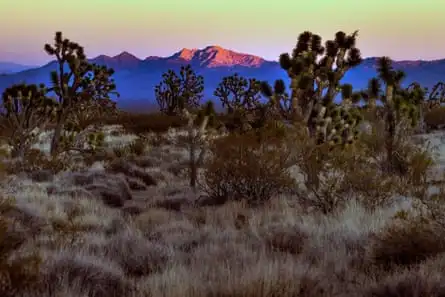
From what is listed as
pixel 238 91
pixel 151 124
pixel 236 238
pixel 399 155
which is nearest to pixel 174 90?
pixel 238 91

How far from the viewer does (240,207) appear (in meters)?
9.92

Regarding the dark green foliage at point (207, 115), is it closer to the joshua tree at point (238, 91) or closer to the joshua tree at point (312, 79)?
the joshua tree at point (312, 79)

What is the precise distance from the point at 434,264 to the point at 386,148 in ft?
36.0

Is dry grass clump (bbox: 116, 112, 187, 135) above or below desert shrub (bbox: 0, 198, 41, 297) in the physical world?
below

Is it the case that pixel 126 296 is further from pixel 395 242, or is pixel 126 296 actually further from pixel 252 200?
pixel 252 200

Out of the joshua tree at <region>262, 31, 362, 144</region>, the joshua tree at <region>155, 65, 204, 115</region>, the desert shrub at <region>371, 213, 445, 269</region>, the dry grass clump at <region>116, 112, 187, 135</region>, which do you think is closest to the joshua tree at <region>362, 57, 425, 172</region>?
the joshua tree at <region>262, 31, 362, 144</region>

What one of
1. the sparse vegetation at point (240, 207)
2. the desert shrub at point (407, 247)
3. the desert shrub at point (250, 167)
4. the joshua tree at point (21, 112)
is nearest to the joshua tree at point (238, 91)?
the sparse vegetation at point (240, 207)

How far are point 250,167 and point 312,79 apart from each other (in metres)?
4.35

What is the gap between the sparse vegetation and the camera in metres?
4.70

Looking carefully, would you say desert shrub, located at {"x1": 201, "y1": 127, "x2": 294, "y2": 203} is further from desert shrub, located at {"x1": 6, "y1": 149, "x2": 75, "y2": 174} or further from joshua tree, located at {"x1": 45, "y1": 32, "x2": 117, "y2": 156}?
joshua tree, located at {"x1": 45, "y1": 32, "x2": 117, "y2": 156}

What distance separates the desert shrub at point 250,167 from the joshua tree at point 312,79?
2633 millimetres

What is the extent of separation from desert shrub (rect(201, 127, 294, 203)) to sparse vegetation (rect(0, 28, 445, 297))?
29 millimetres

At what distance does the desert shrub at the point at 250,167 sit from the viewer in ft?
34.9

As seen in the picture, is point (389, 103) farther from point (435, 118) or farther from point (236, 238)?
point (435, 118)
